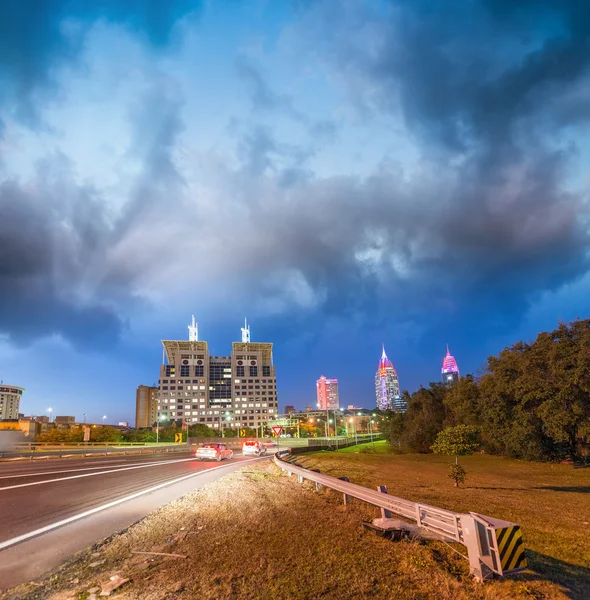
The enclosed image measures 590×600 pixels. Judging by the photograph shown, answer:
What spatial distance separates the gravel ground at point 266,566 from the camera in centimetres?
538

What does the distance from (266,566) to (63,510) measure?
7.77 meters

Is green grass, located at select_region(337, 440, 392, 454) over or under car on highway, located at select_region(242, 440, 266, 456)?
under

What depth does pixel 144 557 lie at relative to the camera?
6.97 m

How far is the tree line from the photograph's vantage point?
3356cm

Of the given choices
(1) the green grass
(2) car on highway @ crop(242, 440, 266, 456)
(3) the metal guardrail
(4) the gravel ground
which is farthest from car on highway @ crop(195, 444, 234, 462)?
(3) the metal guardrail

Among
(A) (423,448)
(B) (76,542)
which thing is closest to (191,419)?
(A) (423,448)

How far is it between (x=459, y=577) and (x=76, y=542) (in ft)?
22.9

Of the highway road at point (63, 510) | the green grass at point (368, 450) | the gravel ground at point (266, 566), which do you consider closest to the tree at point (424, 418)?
the green grass at point (368, 450)

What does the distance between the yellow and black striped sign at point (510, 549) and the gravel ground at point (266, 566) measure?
0.89 feet

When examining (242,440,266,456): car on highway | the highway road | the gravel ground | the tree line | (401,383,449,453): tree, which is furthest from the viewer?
(401,383,449,453): tree

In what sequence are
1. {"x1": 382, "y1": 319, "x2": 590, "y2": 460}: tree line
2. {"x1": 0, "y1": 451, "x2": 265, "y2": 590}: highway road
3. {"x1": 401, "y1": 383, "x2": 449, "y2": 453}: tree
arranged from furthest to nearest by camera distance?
{"x1": 401, "y1": 383, "x2": 449, "y2": 453}: tree, {"x1": 382, "y1": 319, "x2": 590, "y2": 460}: tree line, {"x1": 0, "y1": 451, "x2": 265, "y2": 590}: highway road

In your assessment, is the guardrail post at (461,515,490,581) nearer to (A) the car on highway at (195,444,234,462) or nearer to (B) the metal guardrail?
(B) the metal guardrail

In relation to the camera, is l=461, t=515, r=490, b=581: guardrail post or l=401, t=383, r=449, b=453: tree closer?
l=461, t=515, r=490, b=581: guardrail post

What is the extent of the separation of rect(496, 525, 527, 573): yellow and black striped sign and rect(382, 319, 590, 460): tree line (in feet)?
111
